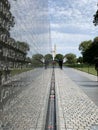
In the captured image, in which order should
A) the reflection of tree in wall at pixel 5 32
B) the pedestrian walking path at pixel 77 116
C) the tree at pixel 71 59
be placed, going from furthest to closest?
the tree at pixel 71 59
the pedestrian walking path at pixel 77 116
the reflection of tree in wall at pixel 5 32

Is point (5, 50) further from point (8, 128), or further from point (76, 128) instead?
point (76, 128)

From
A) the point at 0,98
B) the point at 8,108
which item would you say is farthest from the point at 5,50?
the point at 8,108

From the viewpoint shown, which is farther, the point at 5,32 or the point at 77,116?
the point at 77,116

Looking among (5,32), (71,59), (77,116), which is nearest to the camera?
(5,32)

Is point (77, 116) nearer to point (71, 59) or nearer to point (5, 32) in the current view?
point (5, 32)

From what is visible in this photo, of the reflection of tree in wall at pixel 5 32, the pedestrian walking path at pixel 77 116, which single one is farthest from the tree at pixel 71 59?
the reflection of tree in wall at pixel 5 32

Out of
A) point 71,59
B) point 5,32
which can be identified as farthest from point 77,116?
point 71,59

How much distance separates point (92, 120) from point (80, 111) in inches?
56.8

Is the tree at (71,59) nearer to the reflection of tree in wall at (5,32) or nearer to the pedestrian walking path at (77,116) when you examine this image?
the pedestrian walking path at (77,116)

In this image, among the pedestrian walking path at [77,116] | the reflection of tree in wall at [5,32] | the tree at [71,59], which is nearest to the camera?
the reflection of tree in wall at [5,32]

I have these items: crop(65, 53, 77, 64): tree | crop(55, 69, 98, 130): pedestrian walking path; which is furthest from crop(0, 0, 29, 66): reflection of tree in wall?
crop(65, 53, 77, 64): tree

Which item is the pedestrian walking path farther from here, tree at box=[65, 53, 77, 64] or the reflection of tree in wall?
tree at box=[65, 53, 77, 64]

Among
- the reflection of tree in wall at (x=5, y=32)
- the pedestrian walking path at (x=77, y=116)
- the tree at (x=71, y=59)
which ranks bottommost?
the pedestrian walking path at (x=77, y=116)

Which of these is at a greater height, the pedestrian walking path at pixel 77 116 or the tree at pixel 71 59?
the tree at pixel 71 59
